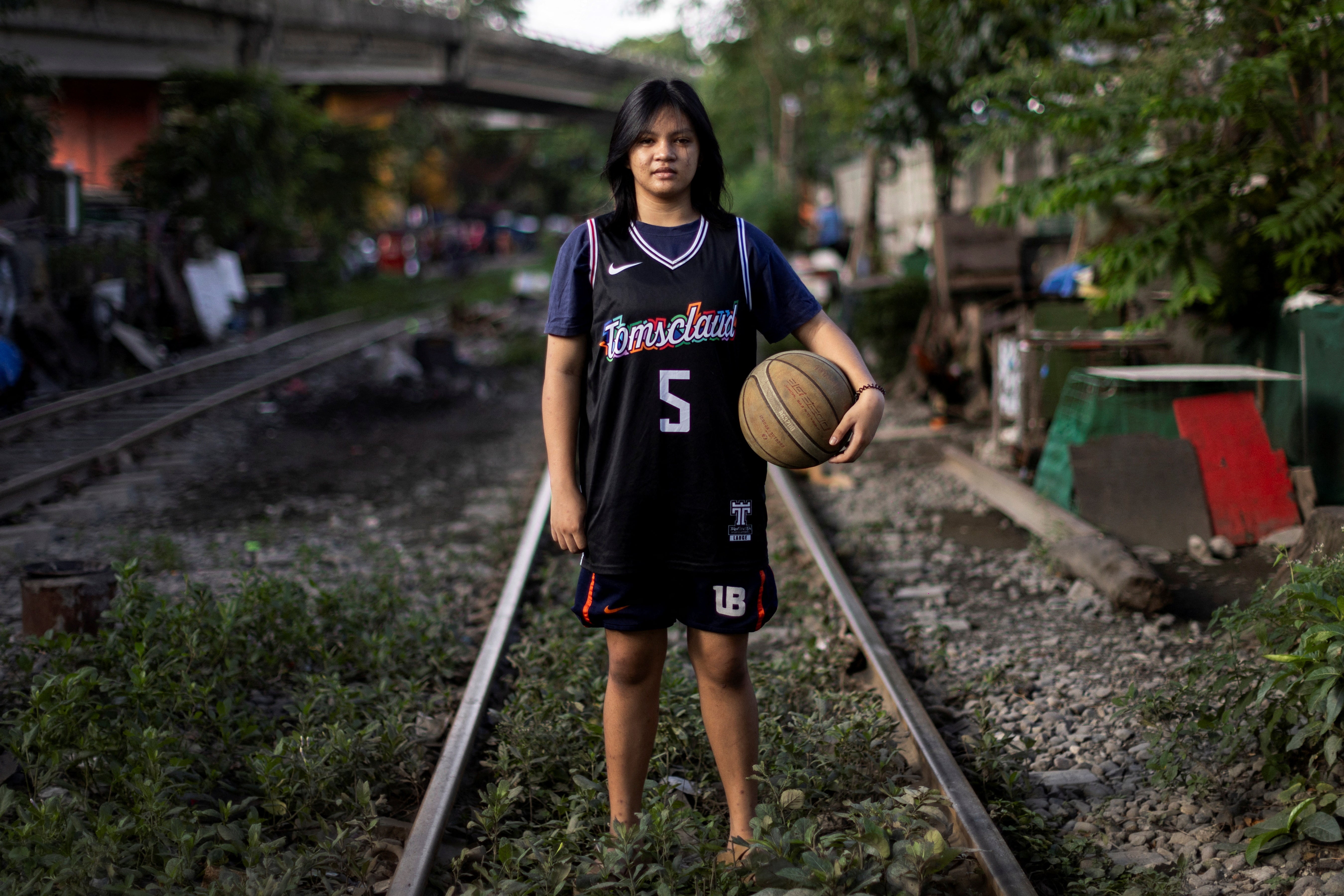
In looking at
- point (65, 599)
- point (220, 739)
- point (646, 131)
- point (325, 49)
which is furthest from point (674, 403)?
point (325, 49)

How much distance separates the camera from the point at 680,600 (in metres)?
A: 2.90

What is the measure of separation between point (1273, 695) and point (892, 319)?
Answer: 365 inches

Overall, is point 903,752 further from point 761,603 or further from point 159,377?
point 159,377

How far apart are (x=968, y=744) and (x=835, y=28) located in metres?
13.8

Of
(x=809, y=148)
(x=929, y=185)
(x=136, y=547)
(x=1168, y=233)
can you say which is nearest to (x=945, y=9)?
(x=1168, y=233)

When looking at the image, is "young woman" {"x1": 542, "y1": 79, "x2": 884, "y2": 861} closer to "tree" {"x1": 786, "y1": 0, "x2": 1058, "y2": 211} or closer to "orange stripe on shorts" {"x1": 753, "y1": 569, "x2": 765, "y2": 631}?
"orange stripe on shorts" {"x1": 753, "y1": 569, "x2": 765, "y2": 631}

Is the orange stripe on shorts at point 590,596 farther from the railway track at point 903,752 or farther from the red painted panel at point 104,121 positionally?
the red painted panel at point 104,121

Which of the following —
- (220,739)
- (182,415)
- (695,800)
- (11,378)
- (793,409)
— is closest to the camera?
(793,409)

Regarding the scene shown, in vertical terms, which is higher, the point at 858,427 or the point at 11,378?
the point at 858,427

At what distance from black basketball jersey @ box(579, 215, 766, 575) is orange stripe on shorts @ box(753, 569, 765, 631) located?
71mm

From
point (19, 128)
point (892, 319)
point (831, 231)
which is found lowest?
point (892, 319)

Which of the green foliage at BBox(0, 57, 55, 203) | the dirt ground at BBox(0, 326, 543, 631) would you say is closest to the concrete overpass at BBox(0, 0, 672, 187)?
the green foliage at BBox(0, 57, 55, 203)

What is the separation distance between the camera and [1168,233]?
6.56 meters

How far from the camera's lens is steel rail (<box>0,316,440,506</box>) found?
8164 mm
